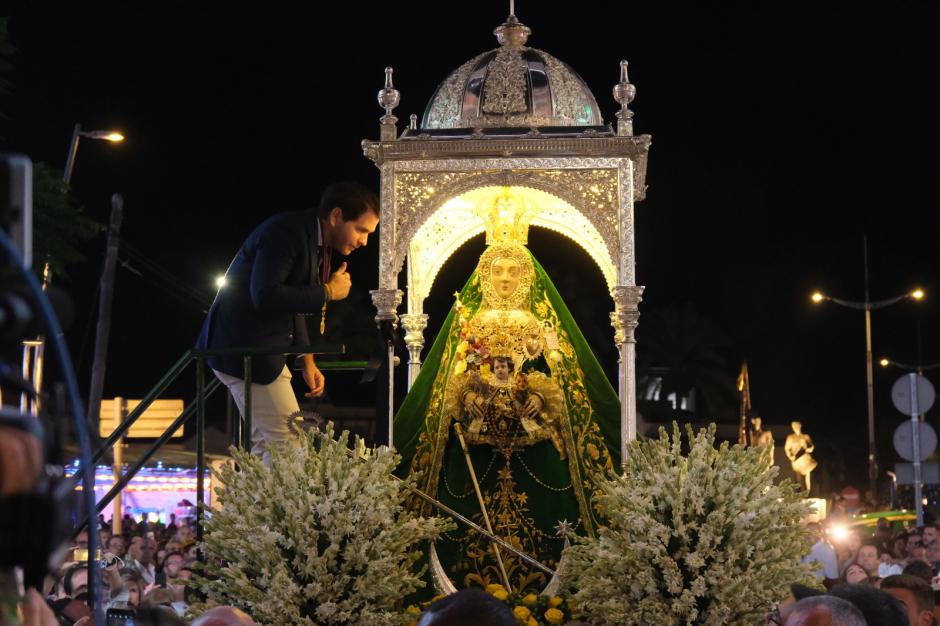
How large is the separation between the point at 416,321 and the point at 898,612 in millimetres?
7808

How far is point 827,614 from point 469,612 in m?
1.77

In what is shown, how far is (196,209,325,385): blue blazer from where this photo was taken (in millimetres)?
8195

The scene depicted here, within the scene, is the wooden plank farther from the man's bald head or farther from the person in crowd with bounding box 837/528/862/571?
the man's bald head

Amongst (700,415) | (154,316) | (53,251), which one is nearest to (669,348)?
(700,415)

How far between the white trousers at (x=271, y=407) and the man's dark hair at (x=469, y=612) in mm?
4289

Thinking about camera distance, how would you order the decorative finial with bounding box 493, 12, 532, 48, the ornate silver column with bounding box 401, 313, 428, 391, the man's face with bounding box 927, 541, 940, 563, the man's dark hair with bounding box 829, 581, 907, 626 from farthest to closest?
the man's face with bounding box 927, 541, 940, 563
the ornate silver column with bounding box 401, 313, 428, 391
the decorative finial with bounding box 493, 12, 532, 48
the man's dark hair with bounding box 829, 581, 907, 626

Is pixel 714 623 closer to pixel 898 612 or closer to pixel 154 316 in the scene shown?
pixel 898 612

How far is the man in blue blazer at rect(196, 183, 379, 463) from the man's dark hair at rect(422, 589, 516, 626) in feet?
13.0

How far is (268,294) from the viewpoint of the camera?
8.16 m

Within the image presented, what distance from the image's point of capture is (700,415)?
50.9 m

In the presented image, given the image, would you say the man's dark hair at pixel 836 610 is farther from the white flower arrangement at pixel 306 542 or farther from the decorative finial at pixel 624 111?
the decorative finial at pixel 624 111

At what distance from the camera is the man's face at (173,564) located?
40.5ft

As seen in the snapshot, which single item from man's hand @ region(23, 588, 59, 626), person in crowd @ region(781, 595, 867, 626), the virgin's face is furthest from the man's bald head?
the virgin's face

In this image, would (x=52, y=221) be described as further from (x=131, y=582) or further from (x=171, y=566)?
(x=131, y=582)
